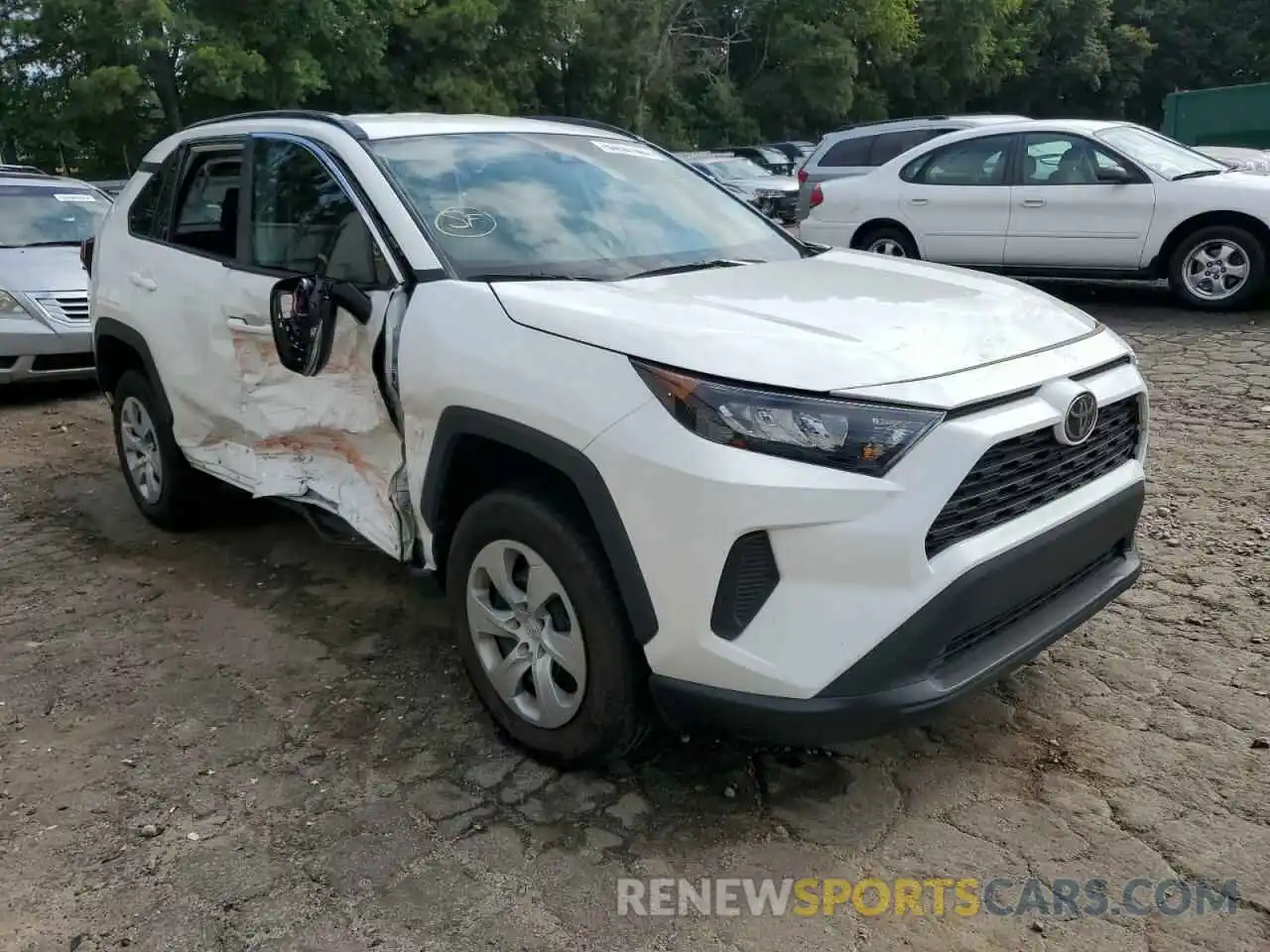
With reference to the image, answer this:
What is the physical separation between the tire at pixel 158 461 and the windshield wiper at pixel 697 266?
96.0 inches

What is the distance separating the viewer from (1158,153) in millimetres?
8883

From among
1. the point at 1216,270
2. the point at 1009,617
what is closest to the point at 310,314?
the point at 1009,617

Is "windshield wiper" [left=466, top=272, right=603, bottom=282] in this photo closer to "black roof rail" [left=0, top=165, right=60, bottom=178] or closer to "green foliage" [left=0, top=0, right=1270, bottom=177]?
"black roof rail" [left=0, top=165, right=60, bottom=178]

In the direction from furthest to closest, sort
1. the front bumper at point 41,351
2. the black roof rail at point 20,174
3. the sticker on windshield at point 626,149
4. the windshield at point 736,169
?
1. the windshield at point 736,169
2. the black roof rail at point 20,174
3. the front bumper at point 41,351
4. the sticker on windshield at point 626,149

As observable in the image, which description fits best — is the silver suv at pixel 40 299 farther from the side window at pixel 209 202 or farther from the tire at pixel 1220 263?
the tire at pixel 1220 263

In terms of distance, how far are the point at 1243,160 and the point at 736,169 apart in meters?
9.90

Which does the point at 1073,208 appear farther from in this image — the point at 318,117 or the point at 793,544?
the point at 793,544

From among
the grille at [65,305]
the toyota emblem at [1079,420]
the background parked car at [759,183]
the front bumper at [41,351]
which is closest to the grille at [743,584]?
the toyota emblem at [1079,420]

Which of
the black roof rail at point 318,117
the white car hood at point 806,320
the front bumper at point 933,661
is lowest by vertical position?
the front bumper at point 933,661

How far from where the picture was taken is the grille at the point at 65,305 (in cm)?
777

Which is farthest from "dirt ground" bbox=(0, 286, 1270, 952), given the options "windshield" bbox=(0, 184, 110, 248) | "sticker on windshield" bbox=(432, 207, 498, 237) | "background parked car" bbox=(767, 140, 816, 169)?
"background parked car" bbox=(767, 140, 816, 169)

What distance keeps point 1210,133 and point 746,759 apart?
2387cm

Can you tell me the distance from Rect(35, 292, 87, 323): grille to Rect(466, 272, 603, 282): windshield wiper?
5896 millimetres

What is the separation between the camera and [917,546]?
2383 millimetres
